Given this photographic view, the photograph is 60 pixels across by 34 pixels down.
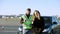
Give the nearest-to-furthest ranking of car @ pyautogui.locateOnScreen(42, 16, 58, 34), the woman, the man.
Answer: the woman < the man < car @ pyautogui.locateOnScreen(42, 16, 58, 34)

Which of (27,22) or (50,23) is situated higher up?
(27,22)

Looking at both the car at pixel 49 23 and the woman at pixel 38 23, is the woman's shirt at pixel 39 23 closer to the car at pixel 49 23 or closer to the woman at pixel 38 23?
the woman at pixel 38 23

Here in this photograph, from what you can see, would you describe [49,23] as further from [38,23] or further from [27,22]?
[38,23]

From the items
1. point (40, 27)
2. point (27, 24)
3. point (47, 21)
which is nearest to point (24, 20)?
point (27, 24)

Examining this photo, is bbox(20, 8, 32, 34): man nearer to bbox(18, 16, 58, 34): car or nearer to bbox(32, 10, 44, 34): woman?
bbox(32, 10, 44, 34): woman

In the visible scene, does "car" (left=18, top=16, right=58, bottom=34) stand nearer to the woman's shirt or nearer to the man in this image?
the man

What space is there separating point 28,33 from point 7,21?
42723 mm

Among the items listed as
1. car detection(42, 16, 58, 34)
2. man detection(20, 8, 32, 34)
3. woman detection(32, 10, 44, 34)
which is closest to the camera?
woman detection(32, 10, 44, 34)

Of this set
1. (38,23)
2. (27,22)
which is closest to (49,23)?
(27,22)

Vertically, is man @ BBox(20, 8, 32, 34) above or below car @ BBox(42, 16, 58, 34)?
above

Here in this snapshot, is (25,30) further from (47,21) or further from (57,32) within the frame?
(47,21)

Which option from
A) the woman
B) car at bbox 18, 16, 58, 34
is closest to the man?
the woman

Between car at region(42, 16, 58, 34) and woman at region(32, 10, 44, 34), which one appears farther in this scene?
car at region(42, 16, 58, 34)

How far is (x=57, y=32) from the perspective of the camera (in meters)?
13.2
